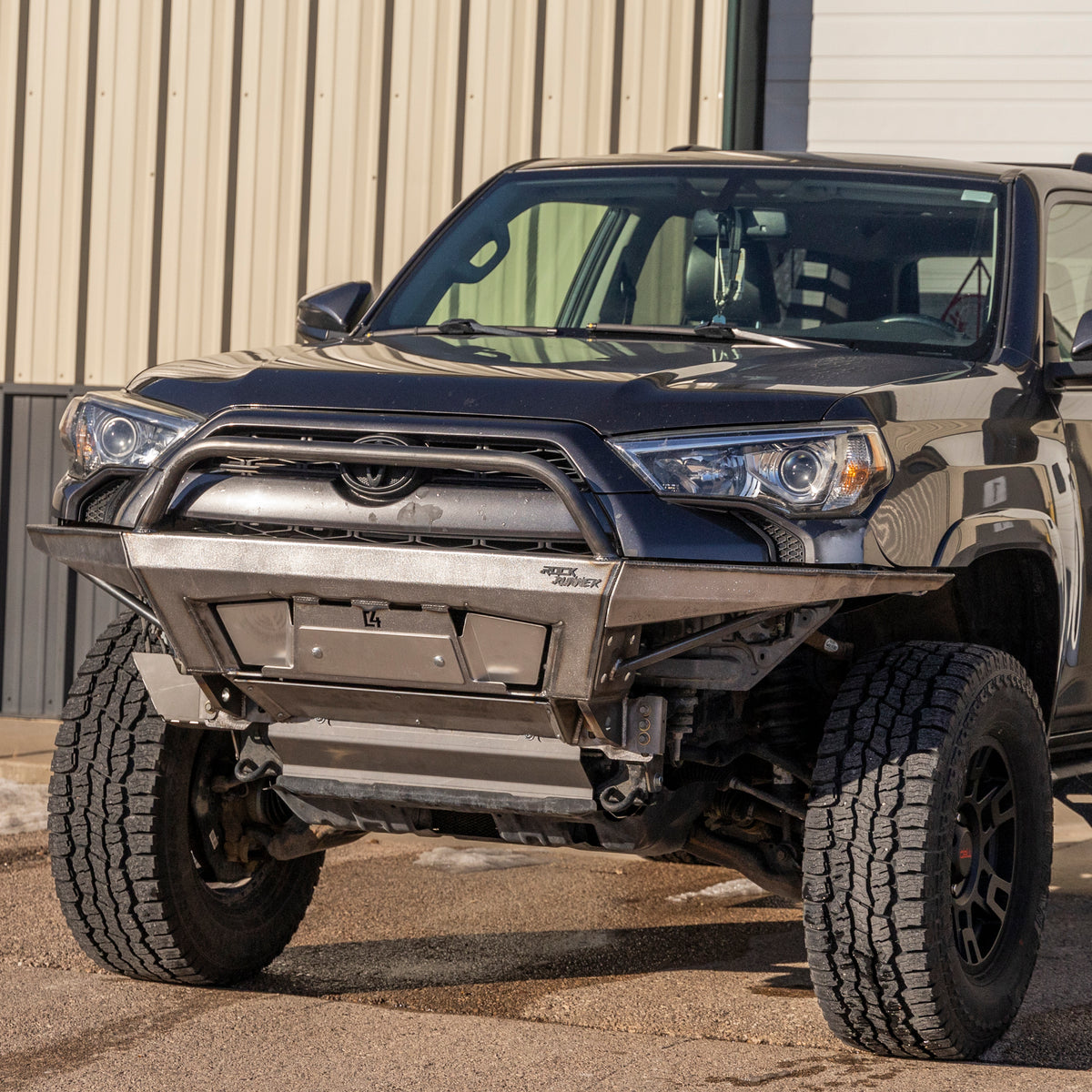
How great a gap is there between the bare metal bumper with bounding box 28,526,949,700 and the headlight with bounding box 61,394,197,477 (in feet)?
0.73

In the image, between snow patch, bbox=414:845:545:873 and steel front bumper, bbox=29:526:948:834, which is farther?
snow patch, bbox=414:845:545:873

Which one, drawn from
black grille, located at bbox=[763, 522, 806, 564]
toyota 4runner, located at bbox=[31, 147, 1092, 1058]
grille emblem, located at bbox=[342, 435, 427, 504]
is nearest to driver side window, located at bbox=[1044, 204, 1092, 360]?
toyota 4runner, located at bbox=[31, 147, 1092, 1058]

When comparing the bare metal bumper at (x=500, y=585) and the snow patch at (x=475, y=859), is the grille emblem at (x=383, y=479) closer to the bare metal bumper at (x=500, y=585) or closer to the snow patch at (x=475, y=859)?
the bare metal bumper at (x=500, y=585)

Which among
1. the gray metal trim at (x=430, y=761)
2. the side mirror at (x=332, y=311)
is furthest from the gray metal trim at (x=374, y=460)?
the side mirror at (x=332, y=311)

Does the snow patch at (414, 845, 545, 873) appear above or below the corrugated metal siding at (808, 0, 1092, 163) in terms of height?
below

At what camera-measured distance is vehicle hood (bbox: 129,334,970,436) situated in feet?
10.9

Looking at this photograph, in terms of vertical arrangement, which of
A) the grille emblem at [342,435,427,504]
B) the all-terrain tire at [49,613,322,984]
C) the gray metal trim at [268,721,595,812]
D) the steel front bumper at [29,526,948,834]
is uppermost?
the grille emblem at [342,435,427,504]

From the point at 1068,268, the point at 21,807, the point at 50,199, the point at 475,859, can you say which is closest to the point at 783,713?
the point at 1068,268

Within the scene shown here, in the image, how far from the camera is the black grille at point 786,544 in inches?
128

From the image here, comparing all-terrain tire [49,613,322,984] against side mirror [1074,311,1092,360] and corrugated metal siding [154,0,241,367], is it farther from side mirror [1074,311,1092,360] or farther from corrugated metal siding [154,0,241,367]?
corrugated metal siding [154,0,241,367]

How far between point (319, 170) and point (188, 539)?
17.3ft

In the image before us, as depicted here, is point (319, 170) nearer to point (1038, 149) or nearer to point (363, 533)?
point (1038, 149)

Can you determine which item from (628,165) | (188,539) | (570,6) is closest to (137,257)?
(570,6)

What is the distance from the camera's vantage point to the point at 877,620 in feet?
13.4
